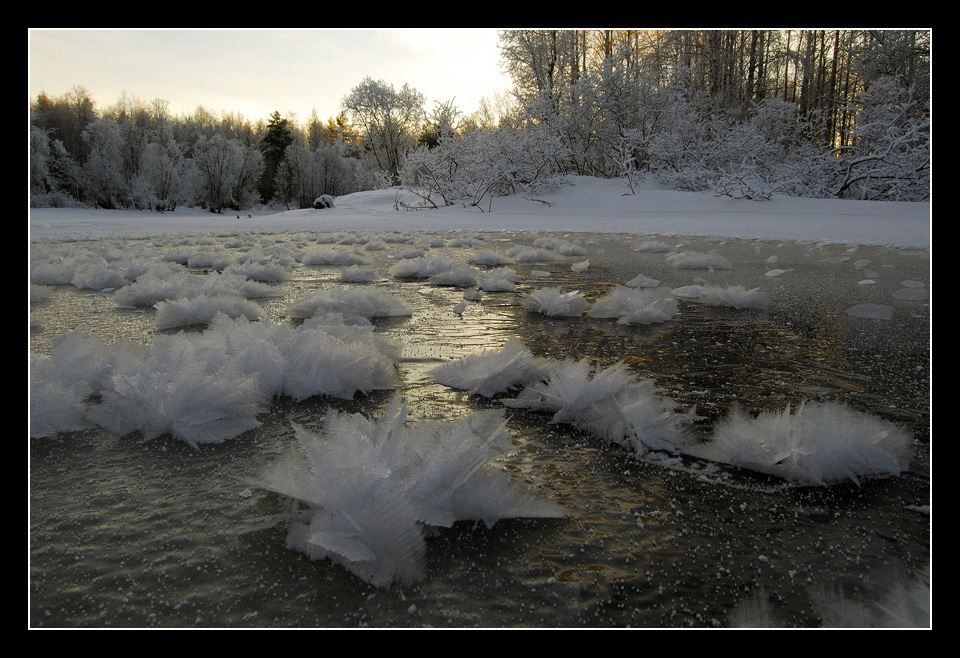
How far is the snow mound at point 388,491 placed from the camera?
1111 millimetres

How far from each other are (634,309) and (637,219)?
11.2 metres

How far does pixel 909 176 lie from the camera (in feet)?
48.9

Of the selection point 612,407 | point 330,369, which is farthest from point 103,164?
point 612,407

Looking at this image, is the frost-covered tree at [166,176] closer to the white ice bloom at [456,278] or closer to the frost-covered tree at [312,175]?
the frost-covered tree at [312,175]

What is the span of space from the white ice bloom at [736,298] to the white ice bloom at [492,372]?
6.79 feet

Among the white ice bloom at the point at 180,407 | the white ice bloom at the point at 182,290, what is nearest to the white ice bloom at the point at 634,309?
the white ice bloom at the point at 180,407

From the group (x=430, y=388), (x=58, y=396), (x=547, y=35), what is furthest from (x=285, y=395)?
(x=547, y=35)

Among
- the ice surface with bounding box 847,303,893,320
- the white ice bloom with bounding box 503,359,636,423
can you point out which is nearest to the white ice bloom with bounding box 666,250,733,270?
the ice surface with bounding box 847,303,893,320

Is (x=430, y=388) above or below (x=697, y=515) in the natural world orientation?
above

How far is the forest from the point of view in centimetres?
1609

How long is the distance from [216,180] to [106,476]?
3213cm

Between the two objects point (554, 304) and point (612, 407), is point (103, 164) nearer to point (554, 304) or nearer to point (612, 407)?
point (554, 304)

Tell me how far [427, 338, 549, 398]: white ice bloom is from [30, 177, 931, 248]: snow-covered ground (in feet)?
25.2
